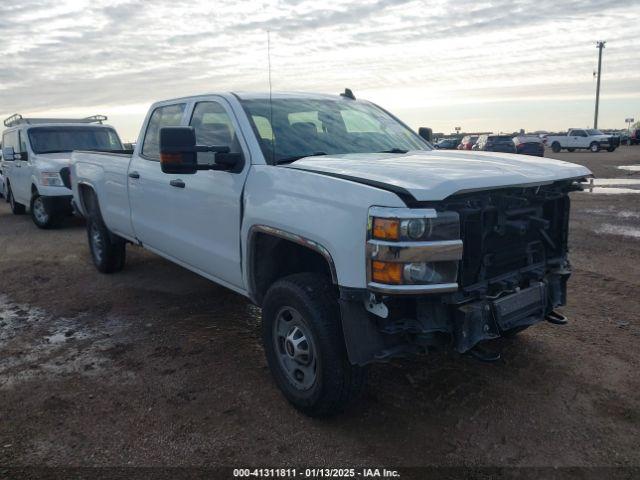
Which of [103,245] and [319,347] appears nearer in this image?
[319,347]

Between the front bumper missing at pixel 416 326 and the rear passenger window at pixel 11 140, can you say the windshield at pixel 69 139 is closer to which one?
the rear passenger window at pixel 11 140

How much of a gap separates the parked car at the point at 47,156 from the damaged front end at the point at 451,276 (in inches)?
348

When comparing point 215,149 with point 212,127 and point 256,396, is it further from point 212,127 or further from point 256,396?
point 256,396

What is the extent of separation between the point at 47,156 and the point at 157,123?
20.5 ft

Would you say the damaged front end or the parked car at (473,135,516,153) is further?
the parked car at (473,135,516,153)

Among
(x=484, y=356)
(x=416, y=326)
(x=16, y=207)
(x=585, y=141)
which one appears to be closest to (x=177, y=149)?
(x=416, y=326)

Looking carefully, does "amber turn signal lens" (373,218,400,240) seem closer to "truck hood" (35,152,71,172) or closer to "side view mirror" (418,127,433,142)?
"side view mirror" (418,127,433,142)

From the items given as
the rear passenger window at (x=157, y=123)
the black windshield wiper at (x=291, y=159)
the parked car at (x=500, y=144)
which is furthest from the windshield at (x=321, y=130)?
the parked car at (x=500, y=144)

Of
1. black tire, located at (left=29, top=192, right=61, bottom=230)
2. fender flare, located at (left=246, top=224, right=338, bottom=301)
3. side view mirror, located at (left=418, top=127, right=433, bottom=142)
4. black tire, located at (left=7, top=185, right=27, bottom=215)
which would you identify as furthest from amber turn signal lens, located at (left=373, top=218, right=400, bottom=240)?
black tire, located at (left=7, top=185, right=27, bottom=215)

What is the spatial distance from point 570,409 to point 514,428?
1.51 ft

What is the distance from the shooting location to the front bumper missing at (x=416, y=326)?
2941 mm

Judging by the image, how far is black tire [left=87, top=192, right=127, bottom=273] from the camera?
21.9 feet

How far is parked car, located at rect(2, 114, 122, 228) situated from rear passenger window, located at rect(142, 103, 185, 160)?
5416 mm

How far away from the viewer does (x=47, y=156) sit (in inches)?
414
